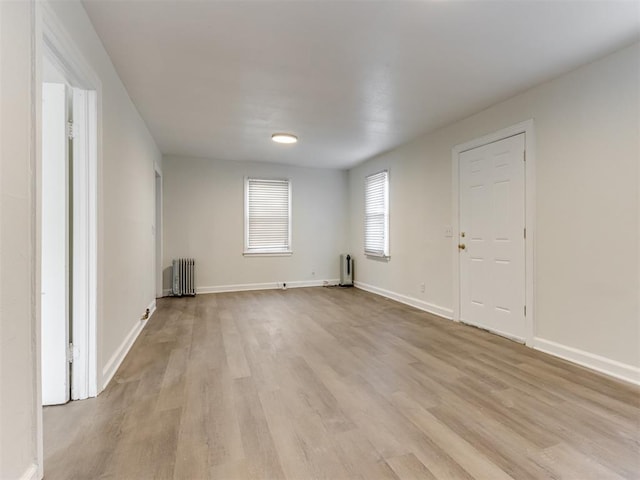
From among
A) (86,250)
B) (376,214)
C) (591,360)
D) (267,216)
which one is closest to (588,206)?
(591,360)

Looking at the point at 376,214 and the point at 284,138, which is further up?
the point at 284,138

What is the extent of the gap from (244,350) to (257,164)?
13.4ft

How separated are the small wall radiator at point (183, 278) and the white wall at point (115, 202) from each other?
5.63 ft

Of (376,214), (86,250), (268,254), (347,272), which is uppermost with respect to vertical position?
(376,214)

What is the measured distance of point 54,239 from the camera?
1993 mm

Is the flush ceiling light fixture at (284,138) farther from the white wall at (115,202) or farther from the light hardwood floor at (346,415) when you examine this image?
the light hardwood floor at (346,415)

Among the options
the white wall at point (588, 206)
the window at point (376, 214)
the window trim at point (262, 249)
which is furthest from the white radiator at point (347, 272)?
the white wall at point (588, 206)

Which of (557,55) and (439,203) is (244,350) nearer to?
(439,203)

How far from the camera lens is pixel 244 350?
3004 mm

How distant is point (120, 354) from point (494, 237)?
382cm

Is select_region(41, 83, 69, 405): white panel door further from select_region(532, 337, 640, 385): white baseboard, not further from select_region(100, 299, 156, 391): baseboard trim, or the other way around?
select_region(532, 337, 640, 385): white baseboard

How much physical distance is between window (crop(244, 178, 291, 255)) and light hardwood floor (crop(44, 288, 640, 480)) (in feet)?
10.1

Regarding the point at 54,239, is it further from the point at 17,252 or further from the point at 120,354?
the point at 120,354

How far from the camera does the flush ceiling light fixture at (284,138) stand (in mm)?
4441
